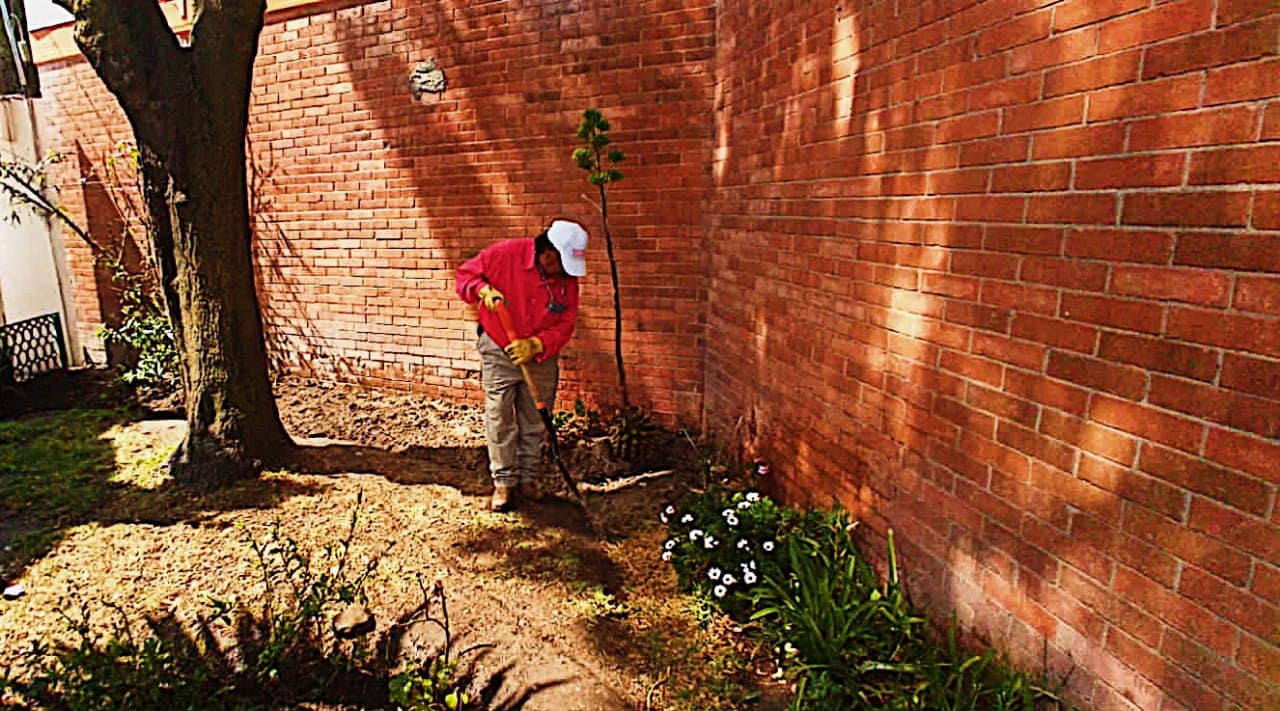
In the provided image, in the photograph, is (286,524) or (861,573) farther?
(286,524)

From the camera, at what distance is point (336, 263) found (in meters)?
7.02

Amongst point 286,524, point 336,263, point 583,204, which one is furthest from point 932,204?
point 336,263

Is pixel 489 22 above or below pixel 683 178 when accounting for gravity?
above

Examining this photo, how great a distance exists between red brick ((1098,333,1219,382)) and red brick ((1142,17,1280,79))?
700 millimetres

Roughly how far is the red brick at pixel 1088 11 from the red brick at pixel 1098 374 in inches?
38.4

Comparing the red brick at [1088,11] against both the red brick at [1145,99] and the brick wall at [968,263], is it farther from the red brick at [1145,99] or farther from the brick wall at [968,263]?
the red brick at [1145,99]

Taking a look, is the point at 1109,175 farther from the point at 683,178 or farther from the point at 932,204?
the point at 683,178

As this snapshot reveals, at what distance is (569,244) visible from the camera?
13.6 feet

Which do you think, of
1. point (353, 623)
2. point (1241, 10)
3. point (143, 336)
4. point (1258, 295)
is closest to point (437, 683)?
point (353, 623)

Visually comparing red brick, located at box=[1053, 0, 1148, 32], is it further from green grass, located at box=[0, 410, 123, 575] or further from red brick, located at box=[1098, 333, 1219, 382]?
green grass, located at box=[0, 410, 123, 575]

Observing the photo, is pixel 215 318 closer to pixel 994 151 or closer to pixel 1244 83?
pixel 994 151

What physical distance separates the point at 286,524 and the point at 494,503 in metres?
1.21

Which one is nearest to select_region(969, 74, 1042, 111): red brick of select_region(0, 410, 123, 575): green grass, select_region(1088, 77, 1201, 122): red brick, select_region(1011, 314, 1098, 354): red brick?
select_region(1088, 77, 1201, 122): red brick

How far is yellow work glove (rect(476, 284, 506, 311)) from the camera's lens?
417 cm
